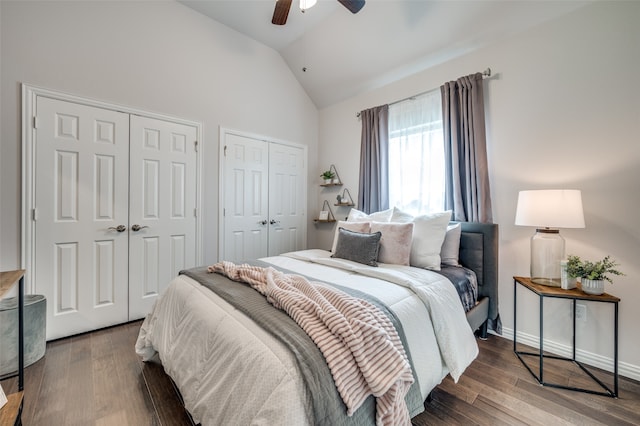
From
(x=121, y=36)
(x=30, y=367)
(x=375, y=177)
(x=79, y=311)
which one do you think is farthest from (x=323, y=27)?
(x=30, y=367)

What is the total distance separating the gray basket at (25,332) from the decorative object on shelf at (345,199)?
314cm

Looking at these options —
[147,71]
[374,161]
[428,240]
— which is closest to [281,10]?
[147,71]

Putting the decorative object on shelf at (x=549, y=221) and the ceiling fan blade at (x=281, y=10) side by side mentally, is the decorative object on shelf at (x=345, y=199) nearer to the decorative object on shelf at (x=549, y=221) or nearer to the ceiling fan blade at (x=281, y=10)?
the decorative object on shelf at (x=549, y=221)

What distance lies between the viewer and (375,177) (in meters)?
3.35

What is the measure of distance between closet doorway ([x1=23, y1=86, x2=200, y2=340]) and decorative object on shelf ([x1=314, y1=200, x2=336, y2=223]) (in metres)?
1.79

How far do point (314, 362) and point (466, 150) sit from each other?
2.40m

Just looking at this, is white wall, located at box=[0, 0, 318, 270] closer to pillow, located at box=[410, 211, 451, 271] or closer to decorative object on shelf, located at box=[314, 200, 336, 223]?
decorative object on shelf, located at box=[314, 200, 336, 223]

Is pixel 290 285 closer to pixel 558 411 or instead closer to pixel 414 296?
pixel 414 296

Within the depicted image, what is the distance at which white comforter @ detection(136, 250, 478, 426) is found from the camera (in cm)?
92

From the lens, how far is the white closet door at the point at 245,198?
3.35 metres

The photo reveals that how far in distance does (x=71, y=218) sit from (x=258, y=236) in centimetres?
189

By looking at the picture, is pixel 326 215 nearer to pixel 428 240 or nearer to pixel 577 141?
pixel 428 240

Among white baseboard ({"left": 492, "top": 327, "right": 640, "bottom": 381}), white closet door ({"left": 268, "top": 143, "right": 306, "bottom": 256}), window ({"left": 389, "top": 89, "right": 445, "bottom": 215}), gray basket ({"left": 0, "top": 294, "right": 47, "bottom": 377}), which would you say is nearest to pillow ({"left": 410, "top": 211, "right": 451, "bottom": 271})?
window ({"left": 389, "top": 89, "right": 445, "bottom": 215})

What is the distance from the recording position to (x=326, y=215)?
13.3 feet
